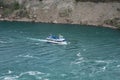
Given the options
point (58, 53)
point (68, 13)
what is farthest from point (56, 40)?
point (68, 13)

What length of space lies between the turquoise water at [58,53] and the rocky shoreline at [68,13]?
508 centimetres

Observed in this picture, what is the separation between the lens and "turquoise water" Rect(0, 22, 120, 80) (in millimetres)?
72688

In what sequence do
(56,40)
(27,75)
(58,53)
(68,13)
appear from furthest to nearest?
(68,13)
(56,40)
(58,53)
(27,75)

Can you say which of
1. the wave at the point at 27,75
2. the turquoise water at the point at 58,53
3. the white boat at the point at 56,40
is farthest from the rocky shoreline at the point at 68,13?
the wave at the point at 27,75

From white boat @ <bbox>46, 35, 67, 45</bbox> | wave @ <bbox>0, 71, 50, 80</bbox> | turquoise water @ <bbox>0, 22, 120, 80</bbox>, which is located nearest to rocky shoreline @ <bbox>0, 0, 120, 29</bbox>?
turquoise water @ <bbox>0, 22, 120, 80</bbox>

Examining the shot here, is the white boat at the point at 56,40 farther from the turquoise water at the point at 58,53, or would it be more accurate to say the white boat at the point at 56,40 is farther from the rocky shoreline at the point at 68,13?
the rocky shoreline at the point at 68,13

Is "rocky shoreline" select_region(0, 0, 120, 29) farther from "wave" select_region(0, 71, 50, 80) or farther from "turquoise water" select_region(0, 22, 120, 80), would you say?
"wave" select_region(0, 71, 50, 80)

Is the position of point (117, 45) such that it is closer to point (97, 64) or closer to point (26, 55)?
point (97, 64)

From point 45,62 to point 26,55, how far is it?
6485 millimetres

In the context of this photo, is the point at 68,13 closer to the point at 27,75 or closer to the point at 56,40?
the point at 56,40

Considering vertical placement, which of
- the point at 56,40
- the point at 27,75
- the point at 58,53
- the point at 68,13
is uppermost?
the point at 68,13

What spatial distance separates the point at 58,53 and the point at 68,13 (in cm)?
3745

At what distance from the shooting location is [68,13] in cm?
12319

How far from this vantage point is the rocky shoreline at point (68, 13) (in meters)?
119
